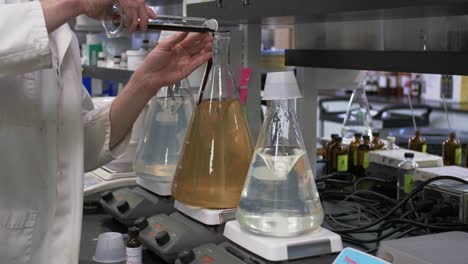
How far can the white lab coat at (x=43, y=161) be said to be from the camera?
1162 mm

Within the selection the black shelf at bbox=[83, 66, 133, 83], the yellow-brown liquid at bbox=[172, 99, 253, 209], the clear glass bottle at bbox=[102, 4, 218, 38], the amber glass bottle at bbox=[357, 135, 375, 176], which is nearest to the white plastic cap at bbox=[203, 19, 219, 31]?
the clear glass bottle at bbox=[102, 4, 218, 38]

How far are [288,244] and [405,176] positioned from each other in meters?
0.58

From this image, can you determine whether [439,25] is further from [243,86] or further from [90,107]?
[90,107]

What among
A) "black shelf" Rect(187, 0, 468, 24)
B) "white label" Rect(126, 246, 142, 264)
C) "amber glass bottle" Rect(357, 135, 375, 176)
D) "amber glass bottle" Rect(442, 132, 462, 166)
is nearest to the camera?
"black shelf" Rect(187, 0, 468, 24)

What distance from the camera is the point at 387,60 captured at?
122 cm

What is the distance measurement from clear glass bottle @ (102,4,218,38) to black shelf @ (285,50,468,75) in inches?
11.5

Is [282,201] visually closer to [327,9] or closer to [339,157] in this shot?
[327,9]

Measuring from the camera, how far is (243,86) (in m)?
1.67

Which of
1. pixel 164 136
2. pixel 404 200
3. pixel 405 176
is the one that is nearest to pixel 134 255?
pixel 164 136

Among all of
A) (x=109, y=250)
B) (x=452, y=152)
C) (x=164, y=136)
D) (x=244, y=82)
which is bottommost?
Result: (x=109, y=250)

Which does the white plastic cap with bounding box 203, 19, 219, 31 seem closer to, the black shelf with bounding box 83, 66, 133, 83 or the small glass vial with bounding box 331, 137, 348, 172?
the small glass vial with bounding box 331, 137, 348, 172

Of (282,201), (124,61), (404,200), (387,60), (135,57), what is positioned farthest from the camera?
(124,61)

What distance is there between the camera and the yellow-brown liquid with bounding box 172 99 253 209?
1271 millimetres

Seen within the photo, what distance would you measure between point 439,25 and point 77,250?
0.87 meters
